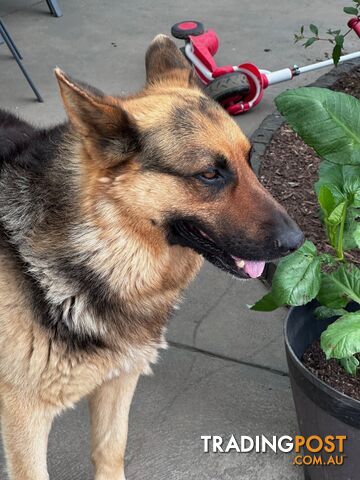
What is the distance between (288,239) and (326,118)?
1.75ft

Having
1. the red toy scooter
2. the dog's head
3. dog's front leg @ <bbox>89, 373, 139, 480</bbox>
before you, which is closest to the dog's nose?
the dog's head

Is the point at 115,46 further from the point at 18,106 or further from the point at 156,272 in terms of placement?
the point at 156,272

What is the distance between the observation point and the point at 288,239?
99.6 inches

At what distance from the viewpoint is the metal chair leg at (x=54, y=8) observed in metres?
7.73

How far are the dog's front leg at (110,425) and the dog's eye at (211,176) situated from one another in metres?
1.01

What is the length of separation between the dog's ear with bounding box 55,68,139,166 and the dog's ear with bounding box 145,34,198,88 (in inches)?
16.9

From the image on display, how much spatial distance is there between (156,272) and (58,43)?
5.10 meters

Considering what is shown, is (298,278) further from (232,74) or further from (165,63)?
(232,74)

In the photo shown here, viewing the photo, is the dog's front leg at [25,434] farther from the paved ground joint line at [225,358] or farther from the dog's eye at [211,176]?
the paved ground joint line at [225,358]

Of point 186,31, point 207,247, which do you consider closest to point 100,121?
point 207,247

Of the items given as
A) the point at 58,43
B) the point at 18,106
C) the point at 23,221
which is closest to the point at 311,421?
the point at 23,221

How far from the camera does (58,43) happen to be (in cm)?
725

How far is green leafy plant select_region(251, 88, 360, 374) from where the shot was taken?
8.86ft

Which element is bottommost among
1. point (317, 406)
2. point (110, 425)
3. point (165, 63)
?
point (110, 425)
